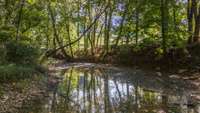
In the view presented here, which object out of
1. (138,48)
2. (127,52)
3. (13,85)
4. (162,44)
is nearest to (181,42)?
(162,44)

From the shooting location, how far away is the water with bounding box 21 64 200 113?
897cm

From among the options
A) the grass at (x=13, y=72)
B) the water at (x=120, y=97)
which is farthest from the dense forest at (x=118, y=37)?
the water at (x=120, y=97)

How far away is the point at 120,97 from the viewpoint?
437 inches

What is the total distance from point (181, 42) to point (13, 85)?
1083 centimetres

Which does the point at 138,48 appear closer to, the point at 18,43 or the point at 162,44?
the point at 162,44

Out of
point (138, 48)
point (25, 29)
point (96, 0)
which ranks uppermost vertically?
point (96, 0)

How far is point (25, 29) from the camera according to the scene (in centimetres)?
1936

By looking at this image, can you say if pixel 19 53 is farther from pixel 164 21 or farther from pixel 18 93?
pixel 164 21

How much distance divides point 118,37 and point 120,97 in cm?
1490

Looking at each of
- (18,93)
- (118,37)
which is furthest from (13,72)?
(118,37)

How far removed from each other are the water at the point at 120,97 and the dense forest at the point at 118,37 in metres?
1.26

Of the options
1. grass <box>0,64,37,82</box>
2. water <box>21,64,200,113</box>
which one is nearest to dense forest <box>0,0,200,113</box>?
grass <box>0,64,37,82</box>

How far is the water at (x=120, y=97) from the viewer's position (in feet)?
29.4

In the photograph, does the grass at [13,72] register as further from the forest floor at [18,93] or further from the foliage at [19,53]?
the foliage at [19,53]
